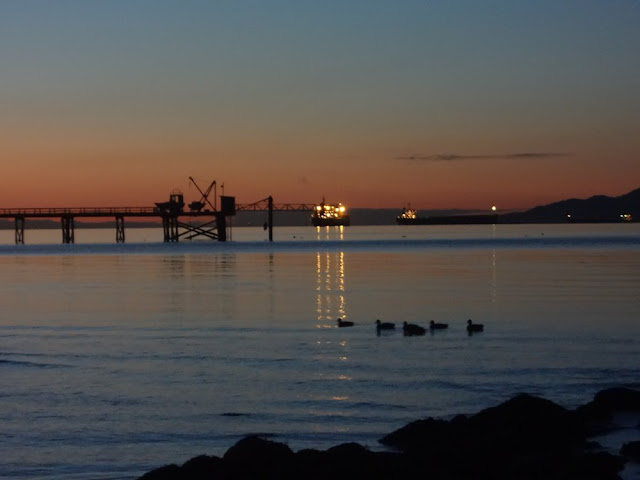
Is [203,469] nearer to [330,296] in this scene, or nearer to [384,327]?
[384,327]

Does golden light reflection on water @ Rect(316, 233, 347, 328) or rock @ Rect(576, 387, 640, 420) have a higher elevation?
rock @ Rect(576, 387, 640, 420)

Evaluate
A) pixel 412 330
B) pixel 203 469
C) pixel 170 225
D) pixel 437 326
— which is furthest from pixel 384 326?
pixel 170 225

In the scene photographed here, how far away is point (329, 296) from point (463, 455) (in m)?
30.7

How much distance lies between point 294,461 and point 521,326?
19639 millimetres

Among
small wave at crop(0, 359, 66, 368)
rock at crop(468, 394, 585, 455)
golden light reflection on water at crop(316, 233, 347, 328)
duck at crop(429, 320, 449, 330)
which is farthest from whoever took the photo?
golden light reflection on water at crop(316, 233, 347, 328)

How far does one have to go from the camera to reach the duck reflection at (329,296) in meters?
34.2

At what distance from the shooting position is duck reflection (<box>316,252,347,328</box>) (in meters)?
34.2

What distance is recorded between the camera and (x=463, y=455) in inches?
528

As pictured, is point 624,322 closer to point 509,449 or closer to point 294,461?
point 509,449

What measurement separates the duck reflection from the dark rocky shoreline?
1646cm

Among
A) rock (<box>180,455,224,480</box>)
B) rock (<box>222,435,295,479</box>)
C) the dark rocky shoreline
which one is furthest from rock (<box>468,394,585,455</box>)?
rock (<box>180,455,224,480</box>)

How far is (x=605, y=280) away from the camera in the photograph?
52.0 metres

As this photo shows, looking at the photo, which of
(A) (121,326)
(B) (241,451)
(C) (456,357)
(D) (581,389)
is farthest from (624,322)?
(B) (241,451)

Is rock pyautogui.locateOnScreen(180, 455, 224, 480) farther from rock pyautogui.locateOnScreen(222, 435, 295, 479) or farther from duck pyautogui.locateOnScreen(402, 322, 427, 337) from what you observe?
duck pyautogui.locateOnScreen(402, 322, 427, 337)
